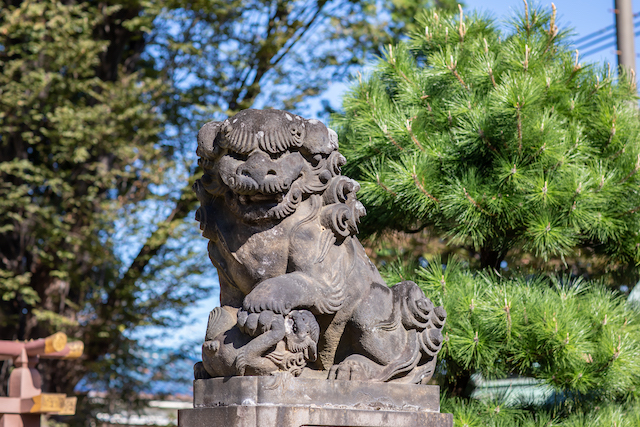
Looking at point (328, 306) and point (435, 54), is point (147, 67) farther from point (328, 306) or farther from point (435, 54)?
point (328, 306)

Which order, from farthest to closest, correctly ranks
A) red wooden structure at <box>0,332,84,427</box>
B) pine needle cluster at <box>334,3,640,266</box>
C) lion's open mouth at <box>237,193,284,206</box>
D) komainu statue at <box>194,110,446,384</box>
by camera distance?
red wooden structure at <box>0,332,84,427</box>, pine needle cluster at <box>334,3,640,266</box>, lion's open mouth at <box>237,193,284,206</box>, komainu statue at <box>194,110,446,384</box>

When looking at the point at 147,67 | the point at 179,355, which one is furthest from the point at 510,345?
the point at 147,67

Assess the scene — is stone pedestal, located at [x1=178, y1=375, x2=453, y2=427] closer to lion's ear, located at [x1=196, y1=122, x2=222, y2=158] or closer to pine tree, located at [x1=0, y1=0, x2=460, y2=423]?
lion's ear, located at [x1=196, y1=122, x2=222, y2=158]

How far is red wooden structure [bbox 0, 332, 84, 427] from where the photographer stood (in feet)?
19.0

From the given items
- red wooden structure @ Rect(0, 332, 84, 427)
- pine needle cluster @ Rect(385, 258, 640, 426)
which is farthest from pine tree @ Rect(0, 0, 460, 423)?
pine needle cluster @ Rect(385, 258, 640, 426)

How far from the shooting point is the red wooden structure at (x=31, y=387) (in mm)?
5785

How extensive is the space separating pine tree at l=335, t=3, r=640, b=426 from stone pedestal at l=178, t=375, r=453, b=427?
1.13m

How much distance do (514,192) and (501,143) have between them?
12.1 inches

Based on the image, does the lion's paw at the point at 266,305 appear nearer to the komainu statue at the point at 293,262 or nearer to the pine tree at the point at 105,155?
the komainu statue at the point at 293,262

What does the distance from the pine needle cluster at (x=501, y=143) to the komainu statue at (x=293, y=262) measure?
1460mm

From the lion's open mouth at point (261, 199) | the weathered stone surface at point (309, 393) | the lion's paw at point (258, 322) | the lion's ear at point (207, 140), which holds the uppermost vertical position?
the lion's ear at point (207, 140)

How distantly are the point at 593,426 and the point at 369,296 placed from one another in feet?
5.52

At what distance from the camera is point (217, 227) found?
2.74 meters

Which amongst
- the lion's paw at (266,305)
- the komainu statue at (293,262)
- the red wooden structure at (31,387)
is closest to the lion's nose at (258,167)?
the komainu statue at (293,262)
